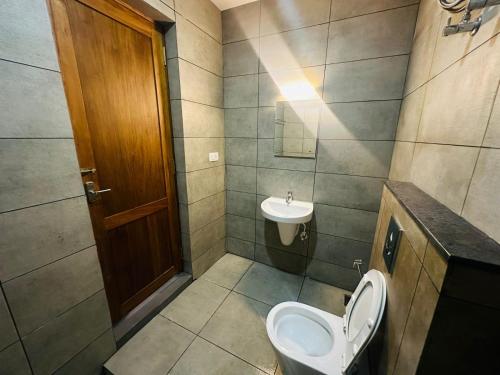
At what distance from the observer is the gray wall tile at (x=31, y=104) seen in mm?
792

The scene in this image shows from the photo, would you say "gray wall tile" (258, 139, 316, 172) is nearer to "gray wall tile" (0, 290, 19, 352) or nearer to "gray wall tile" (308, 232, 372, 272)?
"gray wall tile" (308, 232, 372, 272)

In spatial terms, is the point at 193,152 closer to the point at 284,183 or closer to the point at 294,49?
the point at 284,183

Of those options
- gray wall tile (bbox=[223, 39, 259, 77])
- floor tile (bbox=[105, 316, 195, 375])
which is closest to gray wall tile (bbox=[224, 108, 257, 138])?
gray wall tile (bbox=[223, 39, 259, 77])

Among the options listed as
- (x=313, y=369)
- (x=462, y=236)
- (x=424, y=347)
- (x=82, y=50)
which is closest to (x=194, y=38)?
(x=82, y=50)

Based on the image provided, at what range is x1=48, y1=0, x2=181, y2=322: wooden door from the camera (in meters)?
1.08

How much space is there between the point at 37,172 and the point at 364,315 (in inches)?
65.2

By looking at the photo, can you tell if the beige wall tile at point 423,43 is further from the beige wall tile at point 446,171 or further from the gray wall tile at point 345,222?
the gray wall tile at point 345,222

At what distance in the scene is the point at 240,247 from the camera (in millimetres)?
2391

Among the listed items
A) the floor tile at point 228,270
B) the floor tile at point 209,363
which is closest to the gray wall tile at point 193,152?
the floor tile at point 228,270

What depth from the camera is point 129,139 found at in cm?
137

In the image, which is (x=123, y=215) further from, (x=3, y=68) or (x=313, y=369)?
(x=313, y=369)

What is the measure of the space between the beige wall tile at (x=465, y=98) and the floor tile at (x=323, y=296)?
4.95 feet

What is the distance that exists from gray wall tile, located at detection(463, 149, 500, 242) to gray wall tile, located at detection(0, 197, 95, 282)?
1.62m

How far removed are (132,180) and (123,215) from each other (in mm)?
256
